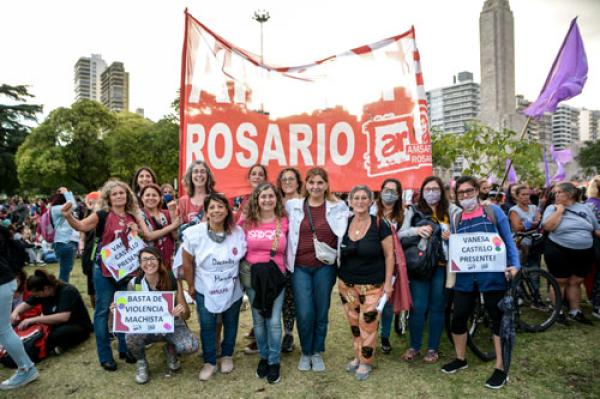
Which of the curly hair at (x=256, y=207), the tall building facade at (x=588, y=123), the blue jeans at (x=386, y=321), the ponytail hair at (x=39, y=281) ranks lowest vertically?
the blue jeans at (x=386, y=321)

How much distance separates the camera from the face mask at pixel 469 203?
3939mm

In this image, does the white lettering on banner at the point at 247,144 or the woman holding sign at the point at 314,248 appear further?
the white lettering on banner at the point at 247,144

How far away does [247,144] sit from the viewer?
539 cm

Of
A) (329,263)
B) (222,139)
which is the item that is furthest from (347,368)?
(222,139)

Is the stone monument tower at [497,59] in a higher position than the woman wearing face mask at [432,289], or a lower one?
higher

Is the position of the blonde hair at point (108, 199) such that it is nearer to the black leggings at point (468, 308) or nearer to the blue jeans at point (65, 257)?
the black leggings at point (468, 308)

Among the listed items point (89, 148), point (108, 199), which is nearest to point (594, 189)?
point (108, 199)

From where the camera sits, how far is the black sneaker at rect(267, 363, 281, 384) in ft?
13.1

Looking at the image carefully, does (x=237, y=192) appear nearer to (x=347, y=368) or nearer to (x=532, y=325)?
(x=347, y=368)

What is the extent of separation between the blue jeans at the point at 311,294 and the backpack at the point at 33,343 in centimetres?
293

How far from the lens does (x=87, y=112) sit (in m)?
33.8

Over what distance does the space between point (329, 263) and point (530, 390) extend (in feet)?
6.80

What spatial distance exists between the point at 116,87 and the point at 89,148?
113 m

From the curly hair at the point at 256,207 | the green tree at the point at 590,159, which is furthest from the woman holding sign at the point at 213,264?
the green tree at the point at 590,159
